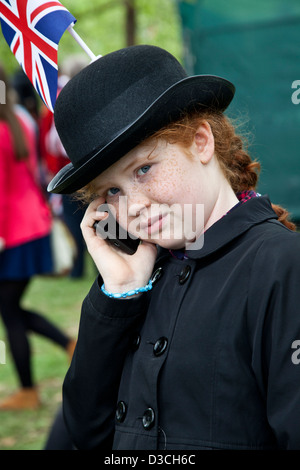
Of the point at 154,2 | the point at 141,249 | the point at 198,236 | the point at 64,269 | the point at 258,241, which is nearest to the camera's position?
the point at 258,241

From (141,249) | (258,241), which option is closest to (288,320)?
(258,241)

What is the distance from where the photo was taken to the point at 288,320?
4.09 feet

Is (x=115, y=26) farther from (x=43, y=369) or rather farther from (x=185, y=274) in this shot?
(x=185, y=274)

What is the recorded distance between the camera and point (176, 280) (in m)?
1.52

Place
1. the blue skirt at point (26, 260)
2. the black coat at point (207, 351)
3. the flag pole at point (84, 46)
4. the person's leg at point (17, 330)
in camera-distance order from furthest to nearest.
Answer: the person's leg at point (17, 330) → the blue skirt at point (26, 260) → the flag pole at point (84, 46) → the black coat at point (207, 351)

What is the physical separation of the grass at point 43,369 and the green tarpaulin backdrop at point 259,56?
88.2 inches

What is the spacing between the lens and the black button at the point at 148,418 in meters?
1.39

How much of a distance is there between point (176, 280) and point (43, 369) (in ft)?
12.1

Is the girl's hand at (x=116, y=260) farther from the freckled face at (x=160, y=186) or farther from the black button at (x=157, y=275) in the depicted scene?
the freckled face at (x=160, y=186)

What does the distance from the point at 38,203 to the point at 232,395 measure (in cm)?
322

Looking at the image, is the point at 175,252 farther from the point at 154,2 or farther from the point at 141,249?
the point at 154,2

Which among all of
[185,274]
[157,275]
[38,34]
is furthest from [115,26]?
[185,274]

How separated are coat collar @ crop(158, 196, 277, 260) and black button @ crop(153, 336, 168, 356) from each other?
0.19 meters

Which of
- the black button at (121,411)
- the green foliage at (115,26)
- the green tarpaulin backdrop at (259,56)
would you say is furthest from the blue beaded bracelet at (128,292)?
the green foliage at (115,26)
